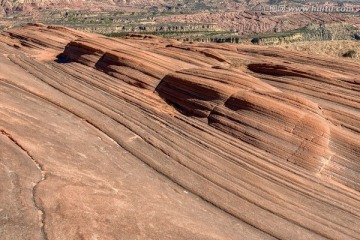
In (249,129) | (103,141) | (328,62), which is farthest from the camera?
(328,62)

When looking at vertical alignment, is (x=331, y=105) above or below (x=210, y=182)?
above

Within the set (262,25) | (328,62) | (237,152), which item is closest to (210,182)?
(237,152)

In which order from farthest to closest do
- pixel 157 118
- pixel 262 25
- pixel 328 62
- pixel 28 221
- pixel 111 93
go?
pixel 262 25
pixel 328 62
pixel 111 93
pixel 157 118
pixel 28 221

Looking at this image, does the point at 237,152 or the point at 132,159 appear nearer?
the point at 132,159

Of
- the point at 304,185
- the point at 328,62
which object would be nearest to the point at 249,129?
the point at 304,185

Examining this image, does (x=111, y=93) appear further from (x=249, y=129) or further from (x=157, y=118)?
(x=249, y=129)

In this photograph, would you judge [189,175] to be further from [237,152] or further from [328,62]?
[328,62]
